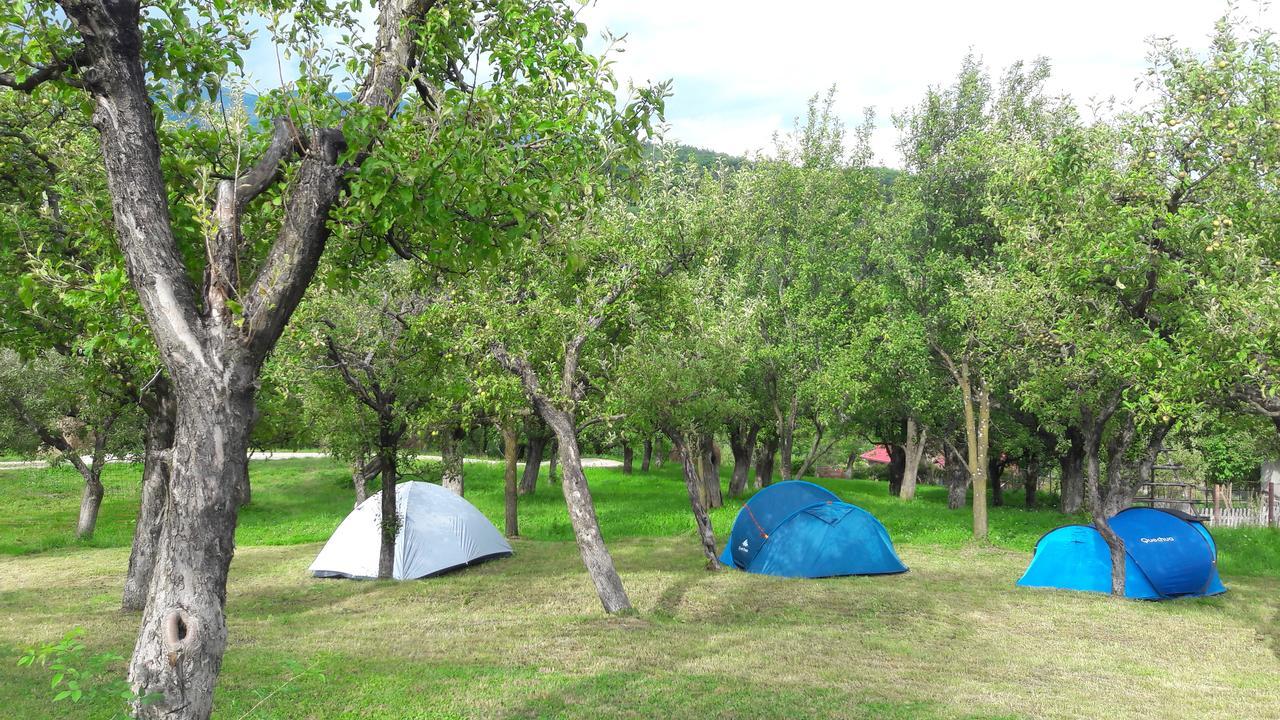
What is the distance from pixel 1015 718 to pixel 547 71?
323 inches

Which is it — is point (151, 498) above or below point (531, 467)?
above

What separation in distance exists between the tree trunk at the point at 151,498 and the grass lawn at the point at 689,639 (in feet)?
1.94

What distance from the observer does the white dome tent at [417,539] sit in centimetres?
1958

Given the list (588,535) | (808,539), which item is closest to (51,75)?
(588,535)

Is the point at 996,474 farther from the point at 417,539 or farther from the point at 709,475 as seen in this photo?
the point at 417,539

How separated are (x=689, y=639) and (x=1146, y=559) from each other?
403 inches

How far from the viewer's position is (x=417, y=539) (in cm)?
2002

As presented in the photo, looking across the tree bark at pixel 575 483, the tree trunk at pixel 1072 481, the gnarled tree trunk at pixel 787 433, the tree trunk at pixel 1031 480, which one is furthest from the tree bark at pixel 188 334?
the tree trunk at pixel 1031 480

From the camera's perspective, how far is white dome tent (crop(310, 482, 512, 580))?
771 inches

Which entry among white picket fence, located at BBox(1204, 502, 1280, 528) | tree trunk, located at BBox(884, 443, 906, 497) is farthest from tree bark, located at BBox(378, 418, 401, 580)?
tree trunk, located at BBox(884, 443, 906, 497)

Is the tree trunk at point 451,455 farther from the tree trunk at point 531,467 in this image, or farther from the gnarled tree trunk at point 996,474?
the gnarled tree trunk at point 996,474

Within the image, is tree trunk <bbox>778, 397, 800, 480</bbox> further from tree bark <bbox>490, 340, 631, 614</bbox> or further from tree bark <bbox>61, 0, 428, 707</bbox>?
tree bark <bbox>61, 0, 428, 707</bbox>

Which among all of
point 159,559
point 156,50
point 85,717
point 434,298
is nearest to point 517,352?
point 434,298

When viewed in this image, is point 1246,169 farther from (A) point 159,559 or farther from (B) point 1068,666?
(A) point 159,559
